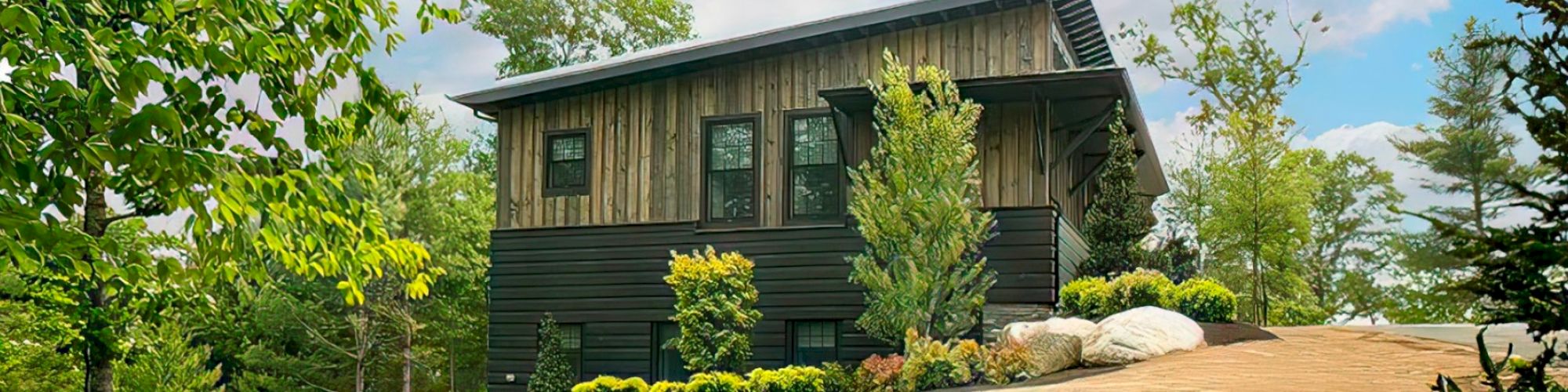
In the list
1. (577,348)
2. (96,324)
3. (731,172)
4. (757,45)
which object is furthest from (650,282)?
(96,324)

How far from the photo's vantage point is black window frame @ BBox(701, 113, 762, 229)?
18.4 meters

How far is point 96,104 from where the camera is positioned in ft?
19.5

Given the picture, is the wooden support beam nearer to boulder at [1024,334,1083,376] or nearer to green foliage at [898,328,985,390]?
green foliage at [898,328,985,390]

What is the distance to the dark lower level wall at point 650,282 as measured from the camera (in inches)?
667

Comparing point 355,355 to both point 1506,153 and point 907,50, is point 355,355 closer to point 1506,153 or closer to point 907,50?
point 907,50

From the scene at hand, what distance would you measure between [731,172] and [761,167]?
497 mm

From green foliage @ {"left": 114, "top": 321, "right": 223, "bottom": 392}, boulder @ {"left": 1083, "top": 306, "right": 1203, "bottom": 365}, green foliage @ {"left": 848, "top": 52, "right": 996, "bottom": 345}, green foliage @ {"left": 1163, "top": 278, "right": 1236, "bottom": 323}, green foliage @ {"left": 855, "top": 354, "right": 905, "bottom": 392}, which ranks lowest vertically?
green foliage @ {"left": 114, "top": 321, "right": 223, "bottom": 392}

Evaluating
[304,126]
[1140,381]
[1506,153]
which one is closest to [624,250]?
[1140,381]

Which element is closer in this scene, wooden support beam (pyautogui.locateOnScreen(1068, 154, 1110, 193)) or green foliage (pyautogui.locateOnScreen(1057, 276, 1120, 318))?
green foliage (pyautogui.locateOnScreen(1057, 276, 1120, 318))

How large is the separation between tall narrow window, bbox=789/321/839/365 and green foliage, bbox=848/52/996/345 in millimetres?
1828

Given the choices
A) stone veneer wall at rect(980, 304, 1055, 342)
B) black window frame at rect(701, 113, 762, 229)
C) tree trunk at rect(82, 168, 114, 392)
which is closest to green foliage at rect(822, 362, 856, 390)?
stone veneer wall at rect(980, 304, 1055, 342)

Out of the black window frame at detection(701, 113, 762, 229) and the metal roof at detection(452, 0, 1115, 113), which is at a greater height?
the metal roof at detection(452, 0, 1115, 113)

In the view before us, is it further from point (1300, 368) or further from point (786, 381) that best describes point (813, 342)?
point (1300, 368)

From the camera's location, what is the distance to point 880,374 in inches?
596
